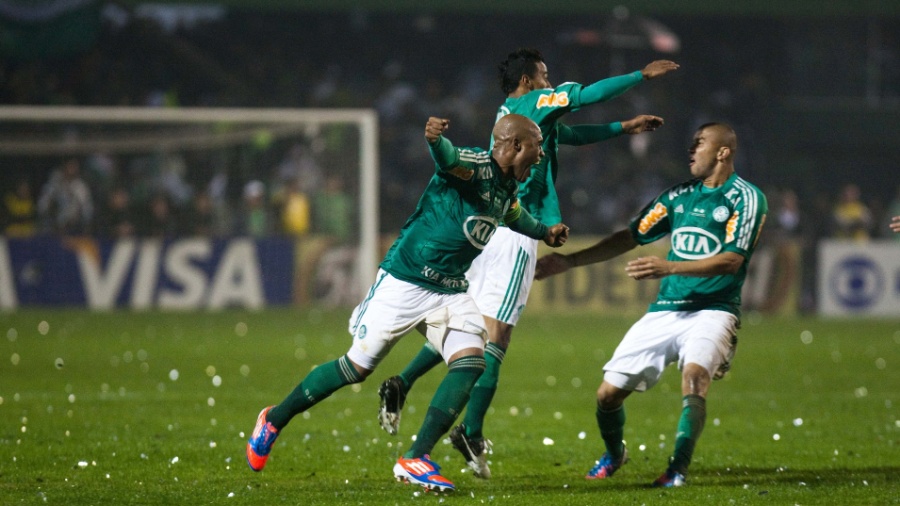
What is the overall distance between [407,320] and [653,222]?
1682mm

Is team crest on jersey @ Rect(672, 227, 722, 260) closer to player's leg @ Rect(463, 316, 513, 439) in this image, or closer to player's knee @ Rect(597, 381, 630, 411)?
player's knee @ Rect(597, 381, 630, 411)

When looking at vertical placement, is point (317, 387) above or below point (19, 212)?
below

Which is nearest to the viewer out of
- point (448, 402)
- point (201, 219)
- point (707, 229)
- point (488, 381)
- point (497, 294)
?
point (448, 402)

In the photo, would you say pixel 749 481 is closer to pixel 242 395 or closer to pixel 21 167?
pixel 242 395

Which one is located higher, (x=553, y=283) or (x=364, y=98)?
(x=364, y=98)

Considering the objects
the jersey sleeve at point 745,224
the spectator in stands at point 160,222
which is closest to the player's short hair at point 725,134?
the jersey sleeve at point 745,224

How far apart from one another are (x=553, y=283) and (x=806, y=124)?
8936 mm

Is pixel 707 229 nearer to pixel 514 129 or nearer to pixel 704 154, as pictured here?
pixel 704 154

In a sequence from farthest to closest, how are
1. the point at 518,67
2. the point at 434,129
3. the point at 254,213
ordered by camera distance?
the point at 254,213 < the point at 518,67 < the point at 434,129

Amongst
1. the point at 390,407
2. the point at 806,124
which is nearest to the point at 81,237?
the point at 390,407

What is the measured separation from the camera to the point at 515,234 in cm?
756

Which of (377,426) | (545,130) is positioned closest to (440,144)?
(545,130)

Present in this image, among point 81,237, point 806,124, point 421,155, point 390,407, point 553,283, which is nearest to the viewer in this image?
point 390,407

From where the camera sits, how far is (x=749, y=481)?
22.6ft
